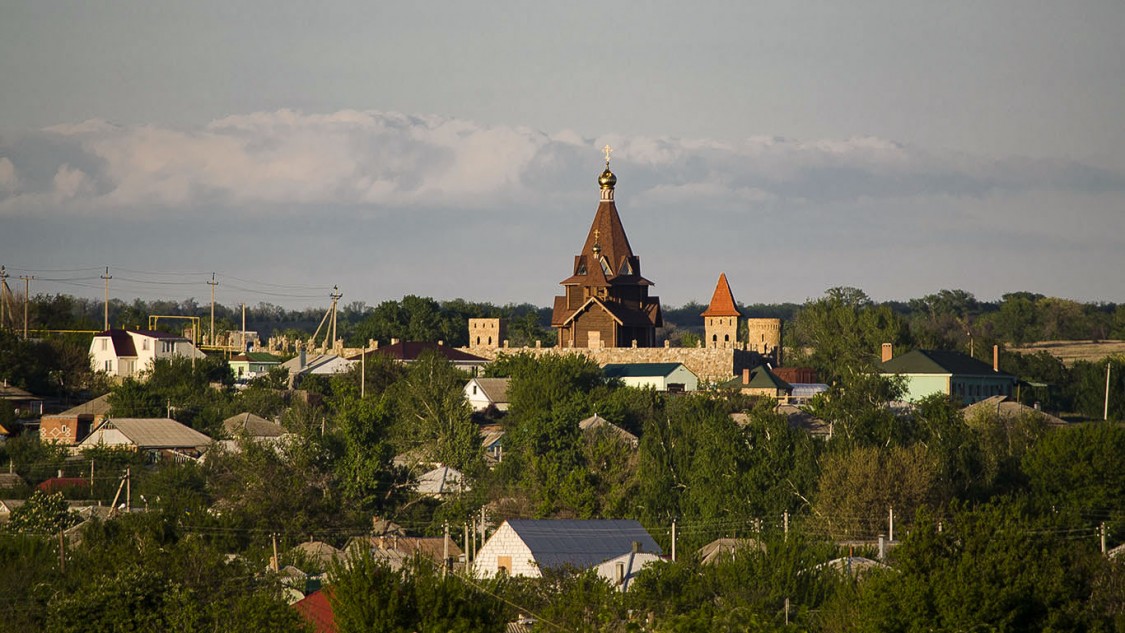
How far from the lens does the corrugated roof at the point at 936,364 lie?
3351 inches

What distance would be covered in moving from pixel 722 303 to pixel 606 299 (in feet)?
21.1

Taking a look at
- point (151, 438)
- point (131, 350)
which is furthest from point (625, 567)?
point (131, 350)

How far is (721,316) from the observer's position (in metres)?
95.9

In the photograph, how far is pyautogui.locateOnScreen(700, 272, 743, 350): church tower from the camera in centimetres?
9519

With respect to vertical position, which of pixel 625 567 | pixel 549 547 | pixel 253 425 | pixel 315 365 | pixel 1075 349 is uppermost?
pixel 1075 349

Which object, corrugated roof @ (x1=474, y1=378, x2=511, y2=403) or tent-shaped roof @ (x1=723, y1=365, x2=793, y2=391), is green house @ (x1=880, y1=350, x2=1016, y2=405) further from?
corrugated roof @ (x1=474, y1=378, x2=511, y2=403)

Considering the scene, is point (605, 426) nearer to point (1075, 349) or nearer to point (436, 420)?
point (436, 420)

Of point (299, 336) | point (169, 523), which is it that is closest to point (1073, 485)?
point (169, 523)

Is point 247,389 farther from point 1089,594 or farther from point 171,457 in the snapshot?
point 1089,594

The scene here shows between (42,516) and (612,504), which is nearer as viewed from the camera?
(42,516)

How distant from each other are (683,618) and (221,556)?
1284cm

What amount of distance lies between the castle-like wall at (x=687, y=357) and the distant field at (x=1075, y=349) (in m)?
30.4

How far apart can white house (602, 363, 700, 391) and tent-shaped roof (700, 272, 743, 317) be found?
8.18 metres

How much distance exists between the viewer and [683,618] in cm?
3403
